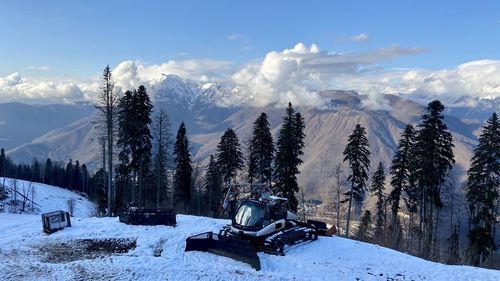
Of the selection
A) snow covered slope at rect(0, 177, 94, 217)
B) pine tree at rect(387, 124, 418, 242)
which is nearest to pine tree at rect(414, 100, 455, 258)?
pine tree at rect(387, 124, 418, 242)

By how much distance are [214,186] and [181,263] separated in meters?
40.0

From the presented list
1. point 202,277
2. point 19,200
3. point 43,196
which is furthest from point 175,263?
point 43,196

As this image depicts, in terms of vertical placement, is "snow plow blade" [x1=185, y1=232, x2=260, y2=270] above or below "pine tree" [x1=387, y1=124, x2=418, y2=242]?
below

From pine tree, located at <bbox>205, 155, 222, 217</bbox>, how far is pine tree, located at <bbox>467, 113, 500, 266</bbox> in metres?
30.3

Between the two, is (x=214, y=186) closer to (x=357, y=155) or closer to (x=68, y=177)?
(x=357, y=155)

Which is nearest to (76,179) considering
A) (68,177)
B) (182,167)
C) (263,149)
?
(68,177)

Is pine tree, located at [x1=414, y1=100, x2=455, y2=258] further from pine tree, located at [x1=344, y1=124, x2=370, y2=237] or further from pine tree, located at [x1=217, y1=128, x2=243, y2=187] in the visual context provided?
pine tree, located at [x1=217, y1=128, x2=243, y2=187]

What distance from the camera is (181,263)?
2023cm

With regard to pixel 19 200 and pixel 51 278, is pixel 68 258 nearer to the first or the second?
pixel 51 278

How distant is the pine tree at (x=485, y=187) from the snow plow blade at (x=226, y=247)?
25.1 m

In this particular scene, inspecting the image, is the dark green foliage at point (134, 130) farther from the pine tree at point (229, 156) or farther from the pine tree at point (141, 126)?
the pine tree at point (229, 156)

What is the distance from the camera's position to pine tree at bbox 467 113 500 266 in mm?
37375

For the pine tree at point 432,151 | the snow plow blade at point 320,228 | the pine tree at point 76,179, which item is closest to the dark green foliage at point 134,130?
the snow plow blade at point 320,228

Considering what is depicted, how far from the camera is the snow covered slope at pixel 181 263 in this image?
18.9 m
